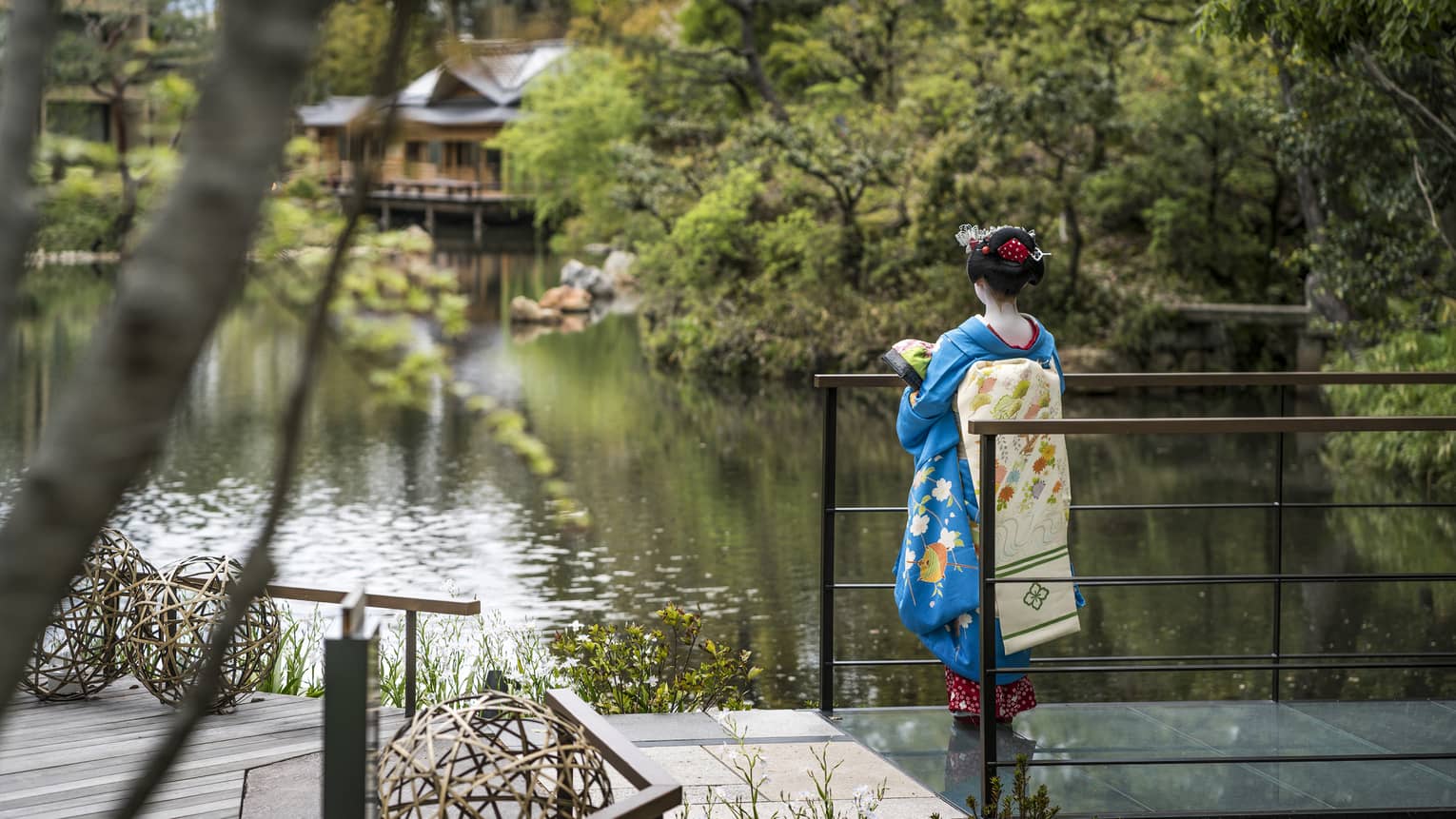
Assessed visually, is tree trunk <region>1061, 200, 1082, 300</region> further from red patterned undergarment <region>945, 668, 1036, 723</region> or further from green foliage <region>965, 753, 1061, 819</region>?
green foliage <region>965, 753, 1061, 819</region>

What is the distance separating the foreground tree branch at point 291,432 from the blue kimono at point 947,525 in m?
3.00

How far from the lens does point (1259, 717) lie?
403cm

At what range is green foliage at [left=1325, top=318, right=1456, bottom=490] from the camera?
1139 centimetres

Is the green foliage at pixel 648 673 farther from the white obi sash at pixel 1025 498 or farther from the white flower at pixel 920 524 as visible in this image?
the white obi sash at pixel 1025 498

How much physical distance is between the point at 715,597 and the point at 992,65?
1209 cm

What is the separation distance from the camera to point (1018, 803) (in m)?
3.15

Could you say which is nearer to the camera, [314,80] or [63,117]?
[314,80]

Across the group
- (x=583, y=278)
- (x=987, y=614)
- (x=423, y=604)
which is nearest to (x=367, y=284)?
(x=987, y=614)

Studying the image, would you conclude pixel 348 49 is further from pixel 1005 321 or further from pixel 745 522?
pixel 745 522

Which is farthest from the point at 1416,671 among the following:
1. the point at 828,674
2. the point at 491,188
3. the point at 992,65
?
the point at 491,188

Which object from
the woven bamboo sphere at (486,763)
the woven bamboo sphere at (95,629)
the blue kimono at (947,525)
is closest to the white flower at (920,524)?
the blue kimono at (947,525)

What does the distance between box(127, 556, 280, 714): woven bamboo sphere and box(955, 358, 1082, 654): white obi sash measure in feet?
6.56

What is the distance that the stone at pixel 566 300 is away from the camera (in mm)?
26281

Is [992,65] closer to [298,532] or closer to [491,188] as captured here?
[298,532]
